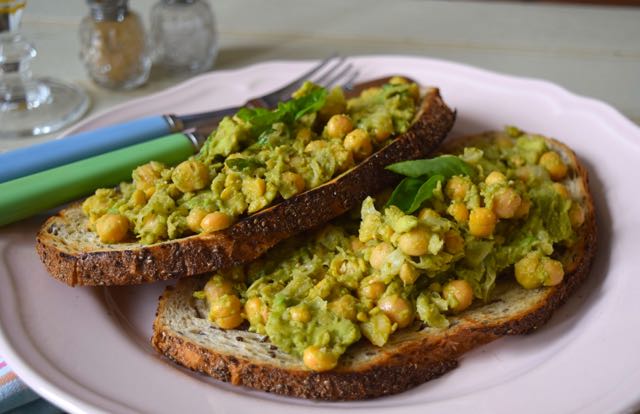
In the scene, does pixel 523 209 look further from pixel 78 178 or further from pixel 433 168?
pixel 78 178

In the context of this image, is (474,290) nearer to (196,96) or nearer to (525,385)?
(525,385)

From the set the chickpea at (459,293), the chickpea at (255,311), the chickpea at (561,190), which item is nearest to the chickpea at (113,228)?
the chickpea at (255,311)

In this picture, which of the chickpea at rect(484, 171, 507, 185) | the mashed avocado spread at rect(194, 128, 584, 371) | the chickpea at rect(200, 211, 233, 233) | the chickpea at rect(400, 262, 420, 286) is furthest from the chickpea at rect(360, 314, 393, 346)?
the chickpea at rect(484, 171, 507, 185)

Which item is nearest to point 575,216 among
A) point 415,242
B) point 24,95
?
point 415,242

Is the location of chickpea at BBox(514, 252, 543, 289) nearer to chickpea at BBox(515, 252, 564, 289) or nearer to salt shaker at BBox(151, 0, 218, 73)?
chickpea at BBox(515, 252, 564, 289)

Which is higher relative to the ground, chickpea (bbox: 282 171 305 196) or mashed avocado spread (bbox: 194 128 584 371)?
chickpea (bbox: 282 171 305 196)

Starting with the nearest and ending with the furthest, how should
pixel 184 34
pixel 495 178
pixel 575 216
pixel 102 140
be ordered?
pixel 495 178 < pixel 575 216 < pixel 102 140 < pixel 184 34
